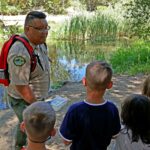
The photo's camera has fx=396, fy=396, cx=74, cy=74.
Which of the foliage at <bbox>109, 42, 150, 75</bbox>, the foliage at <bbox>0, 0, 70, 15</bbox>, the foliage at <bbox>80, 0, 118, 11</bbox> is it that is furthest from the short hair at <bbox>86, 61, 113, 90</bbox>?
the foliage at <bbox>80, 0, 118, 11</bbox>

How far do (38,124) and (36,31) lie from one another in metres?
1.07

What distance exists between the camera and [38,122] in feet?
6.42

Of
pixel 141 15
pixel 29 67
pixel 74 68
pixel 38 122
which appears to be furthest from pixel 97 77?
pixel 74 68

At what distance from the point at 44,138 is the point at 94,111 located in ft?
1.66

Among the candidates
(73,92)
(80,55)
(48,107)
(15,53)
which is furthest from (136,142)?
(80,55)

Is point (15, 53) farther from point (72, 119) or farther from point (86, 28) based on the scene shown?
point (86, 28)

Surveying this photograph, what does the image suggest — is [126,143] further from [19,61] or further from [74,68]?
[74,68]

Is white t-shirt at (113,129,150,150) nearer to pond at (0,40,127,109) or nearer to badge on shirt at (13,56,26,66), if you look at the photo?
badge on shirt at (13,56,26,66)

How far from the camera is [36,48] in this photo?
A: 9.61ft

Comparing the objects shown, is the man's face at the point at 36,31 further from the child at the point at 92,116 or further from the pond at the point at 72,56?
the pond at the point at 72,56

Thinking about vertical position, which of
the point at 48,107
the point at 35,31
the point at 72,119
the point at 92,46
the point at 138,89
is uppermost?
the point at 35,31

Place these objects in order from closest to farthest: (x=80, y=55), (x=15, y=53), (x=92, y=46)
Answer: (x=15, y=53), (x=80, y=55), (x=92, y=46)

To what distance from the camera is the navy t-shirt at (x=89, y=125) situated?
93.6 inches

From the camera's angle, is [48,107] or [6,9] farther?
[6,9]
